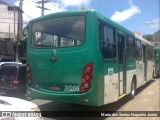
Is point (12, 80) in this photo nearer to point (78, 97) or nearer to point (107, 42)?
point (78, 97)

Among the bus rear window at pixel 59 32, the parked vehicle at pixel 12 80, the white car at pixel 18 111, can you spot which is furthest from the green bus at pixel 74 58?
the parked vehicle at pixel 12 80

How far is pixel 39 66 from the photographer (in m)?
8.66

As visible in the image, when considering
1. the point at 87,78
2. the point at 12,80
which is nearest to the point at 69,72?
the point at 87,78

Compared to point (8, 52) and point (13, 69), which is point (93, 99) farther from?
point (8, 52)

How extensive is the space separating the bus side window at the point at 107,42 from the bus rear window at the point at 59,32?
0.66 metres

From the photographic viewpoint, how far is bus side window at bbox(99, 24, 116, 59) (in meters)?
8.22

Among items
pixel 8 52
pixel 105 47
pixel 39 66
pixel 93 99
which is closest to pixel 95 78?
pixel 93 99

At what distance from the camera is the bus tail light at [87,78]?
303 inches

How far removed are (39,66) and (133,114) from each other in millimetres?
3668

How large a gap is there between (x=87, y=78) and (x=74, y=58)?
27.7 inches

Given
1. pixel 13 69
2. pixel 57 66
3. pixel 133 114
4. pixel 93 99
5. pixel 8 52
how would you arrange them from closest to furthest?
pixel 93 99 → pixel 57 66 → pixel 133 114 → pixel 13 69 → pixel 8 52

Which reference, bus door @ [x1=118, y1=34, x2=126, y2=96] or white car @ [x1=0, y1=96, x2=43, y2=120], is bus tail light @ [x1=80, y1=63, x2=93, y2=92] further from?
bus door @ [x1=118, y1=34, x2=126, y2=96]

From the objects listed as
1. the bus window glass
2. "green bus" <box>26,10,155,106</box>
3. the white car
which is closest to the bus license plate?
"green bus" <box>26,10,155,106</box>

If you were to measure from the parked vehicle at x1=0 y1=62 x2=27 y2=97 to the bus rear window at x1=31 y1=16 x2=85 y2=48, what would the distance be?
Answer: 2543mm
